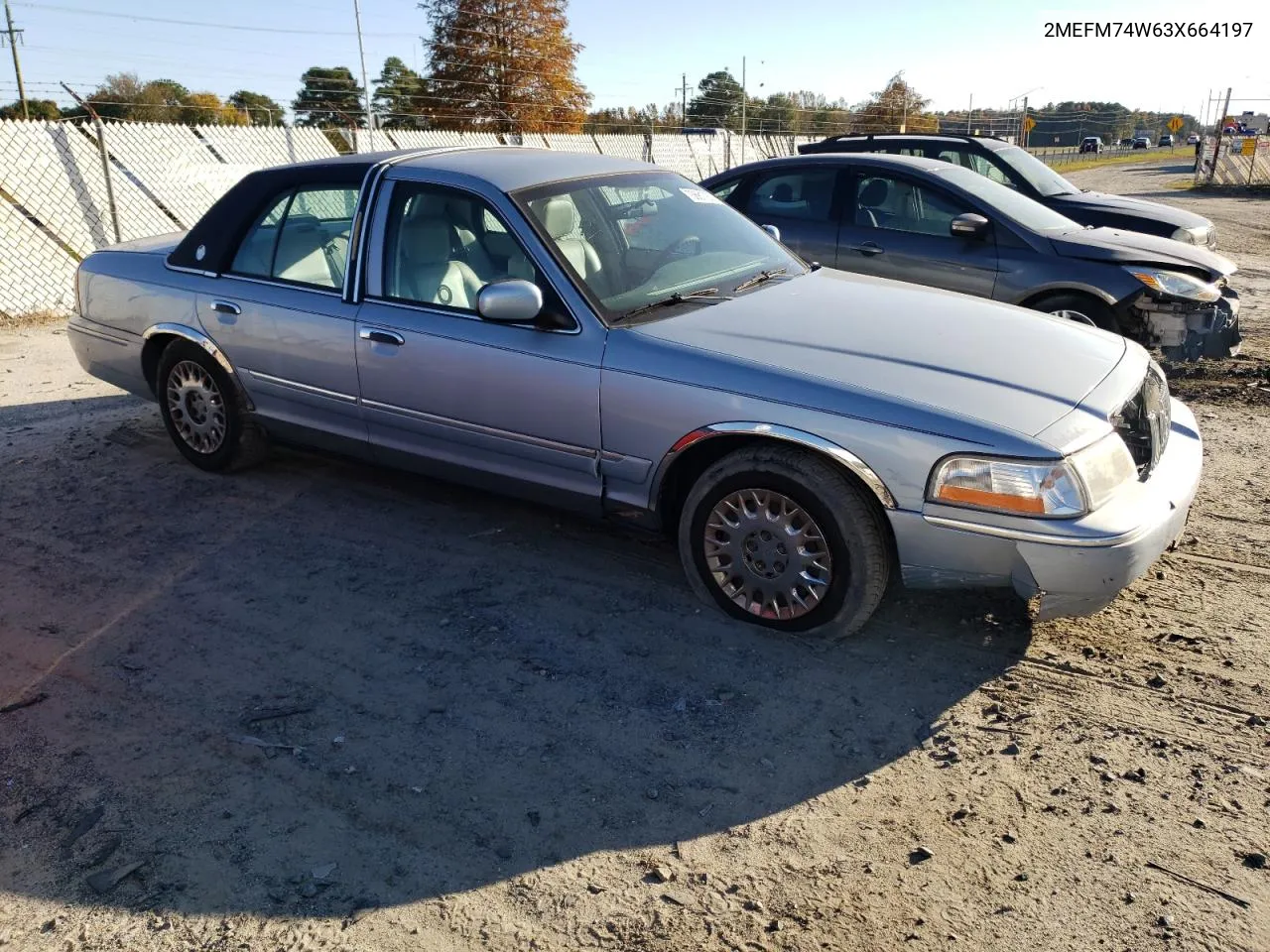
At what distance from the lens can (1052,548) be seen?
3.19 metres

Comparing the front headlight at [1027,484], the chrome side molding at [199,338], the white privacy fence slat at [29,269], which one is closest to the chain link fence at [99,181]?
the white privacy fence slat at [29,269]

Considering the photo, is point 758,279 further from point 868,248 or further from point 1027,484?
point 868,248

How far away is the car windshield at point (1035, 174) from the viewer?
33.4ft

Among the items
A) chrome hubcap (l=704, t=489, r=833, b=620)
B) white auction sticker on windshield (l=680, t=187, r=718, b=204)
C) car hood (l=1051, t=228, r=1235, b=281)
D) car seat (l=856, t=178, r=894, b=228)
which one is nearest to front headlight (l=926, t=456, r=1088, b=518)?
chrome hubcap (l=704, t=489, r=833, b=620)

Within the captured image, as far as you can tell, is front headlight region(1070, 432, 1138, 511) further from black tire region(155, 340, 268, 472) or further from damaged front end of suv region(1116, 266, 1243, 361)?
damaged front end of suv region(1116, 266, 1243, 361)

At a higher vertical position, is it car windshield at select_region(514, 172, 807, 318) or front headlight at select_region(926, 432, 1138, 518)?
car windshield at select_region(514, 172, 807, 318)

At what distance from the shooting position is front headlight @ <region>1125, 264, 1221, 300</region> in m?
7.08

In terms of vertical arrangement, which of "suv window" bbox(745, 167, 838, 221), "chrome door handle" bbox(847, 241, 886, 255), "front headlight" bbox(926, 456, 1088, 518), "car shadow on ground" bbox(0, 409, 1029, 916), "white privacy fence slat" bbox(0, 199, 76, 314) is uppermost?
"suv window" bbox(745, 167, 838, 221)

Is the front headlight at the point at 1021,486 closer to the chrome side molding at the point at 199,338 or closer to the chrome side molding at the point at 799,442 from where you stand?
the chrome side molding at the point at 799,442

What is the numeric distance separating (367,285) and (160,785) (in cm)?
242

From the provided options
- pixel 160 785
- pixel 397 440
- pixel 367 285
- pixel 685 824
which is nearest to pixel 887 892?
pixel 685 824

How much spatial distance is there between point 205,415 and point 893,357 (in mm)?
3789

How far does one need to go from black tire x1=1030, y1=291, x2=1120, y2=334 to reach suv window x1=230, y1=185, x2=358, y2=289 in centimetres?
496

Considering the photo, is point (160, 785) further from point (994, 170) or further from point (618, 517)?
point (994, 170)
